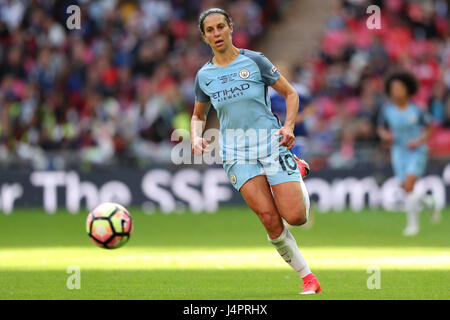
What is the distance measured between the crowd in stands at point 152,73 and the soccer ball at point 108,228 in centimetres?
1091

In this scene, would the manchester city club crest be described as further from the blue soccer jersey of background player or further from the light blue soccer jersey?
the blue soccer jersey of background player

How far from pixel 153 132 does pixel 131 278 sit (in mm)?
11951

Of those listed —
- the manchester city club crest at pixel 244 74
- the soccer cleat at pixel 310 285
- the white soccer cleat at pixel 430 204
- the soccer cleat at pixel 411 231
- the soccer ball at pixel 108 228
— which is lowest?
the soccer cleat at pixel 310 285

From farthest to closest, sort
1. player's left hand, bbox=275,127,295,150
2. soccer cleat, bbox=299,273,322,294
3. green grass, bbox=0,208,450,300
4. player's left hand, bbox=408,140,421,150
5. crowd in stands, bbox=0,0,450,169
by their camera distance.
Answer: crowd in stands, bbox=0,0,450,169 → player's left hand, bbox=408,140,421,150 → green grass, bbox=0,208,450,300 → soccer cleat, bbox=299,273,322,294 → player's left hand, bbox=275,127,295,150

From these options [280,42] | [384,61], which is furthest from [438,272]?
[280,42]

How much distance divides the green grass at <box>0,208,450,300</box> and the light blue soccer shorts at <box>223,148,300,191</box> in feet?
3.35

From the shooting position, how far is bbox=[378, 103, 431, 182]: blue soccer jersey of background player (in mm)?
15805

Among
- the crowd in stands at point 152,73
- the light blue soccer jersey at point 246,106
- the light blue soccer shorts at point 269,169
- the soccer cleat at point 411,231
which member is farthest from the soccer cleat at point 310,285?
the crowd in stands at point 152,73

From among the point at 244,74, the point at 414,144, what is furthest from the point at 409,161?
the point at 244,74

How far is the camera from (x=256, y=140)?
8.89 m

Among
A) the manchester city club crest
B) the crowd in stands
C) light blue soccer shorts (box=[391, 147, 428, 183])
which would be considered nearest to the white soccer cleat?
light blue soccer shorts (box=[391, 147, 428, 183])

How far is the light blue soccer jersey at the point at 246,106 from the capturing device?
8852 mm

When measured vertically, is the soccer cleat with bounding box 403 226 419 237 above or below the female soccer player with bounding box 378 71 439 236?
below

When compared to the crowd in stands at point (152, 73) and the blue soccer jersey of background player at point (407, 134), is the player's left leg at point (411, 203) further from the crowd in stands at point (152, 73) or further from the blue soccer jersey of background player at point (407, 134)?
the crowd in stands at point (152, 73)
